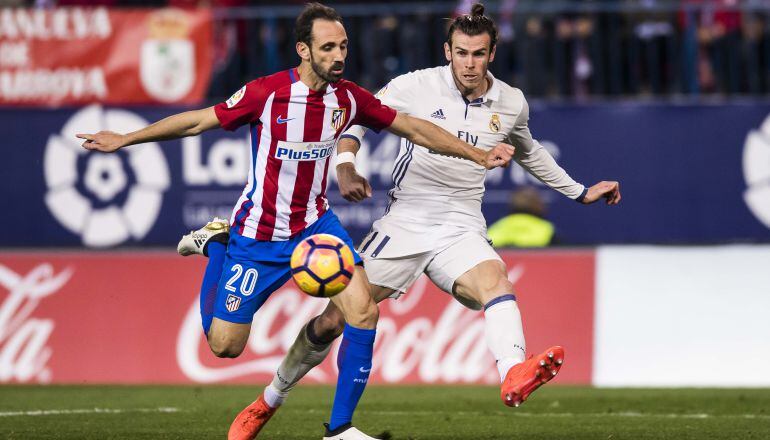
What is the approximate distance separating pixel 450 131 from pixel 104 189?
308 inches

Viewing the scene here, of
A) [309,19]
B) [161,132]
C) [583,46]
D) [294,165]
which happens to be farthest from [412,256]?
[583,46]

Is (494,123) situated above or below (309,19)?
below

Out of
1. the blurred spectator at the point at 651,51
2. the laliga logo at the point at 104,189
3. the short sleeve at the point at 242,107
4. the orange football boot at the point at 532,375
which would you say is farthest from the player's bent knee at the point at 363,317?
the blurred spectator at the point at 651,51

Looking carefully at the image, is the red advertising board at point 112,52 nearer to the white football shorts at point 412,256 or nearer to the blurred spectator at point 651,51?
the blurred spectator at point 651,51

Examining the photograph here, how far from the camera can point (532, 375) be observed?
684 centimetres

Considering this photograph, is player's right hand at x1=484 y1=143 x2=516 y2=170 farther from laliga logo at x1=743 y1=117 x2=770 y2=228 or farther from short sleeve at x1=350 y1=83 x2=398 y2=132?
laliga logo at x1=743 y1=117 x2=770 y2=228

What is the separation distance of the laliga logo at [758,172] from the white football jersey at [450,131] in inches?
277

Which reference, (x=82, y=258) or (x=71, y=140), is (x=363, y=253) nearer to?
(x=82, y=258)

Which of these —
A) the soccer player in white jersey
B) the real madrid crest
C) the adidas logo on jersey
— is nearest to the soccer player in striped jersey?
the soccer player in white jersey

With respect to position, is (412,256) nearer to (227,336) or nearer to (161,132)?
(227,336)

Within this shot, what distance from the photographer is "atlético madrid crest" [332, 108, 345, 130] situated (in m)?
7.35

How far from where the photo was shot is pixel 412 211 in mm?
7969

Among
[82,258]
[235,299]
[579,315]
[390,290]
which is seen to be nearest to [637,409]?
[579,315]

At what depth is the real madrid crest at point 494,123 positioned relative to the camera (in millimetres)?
7895
